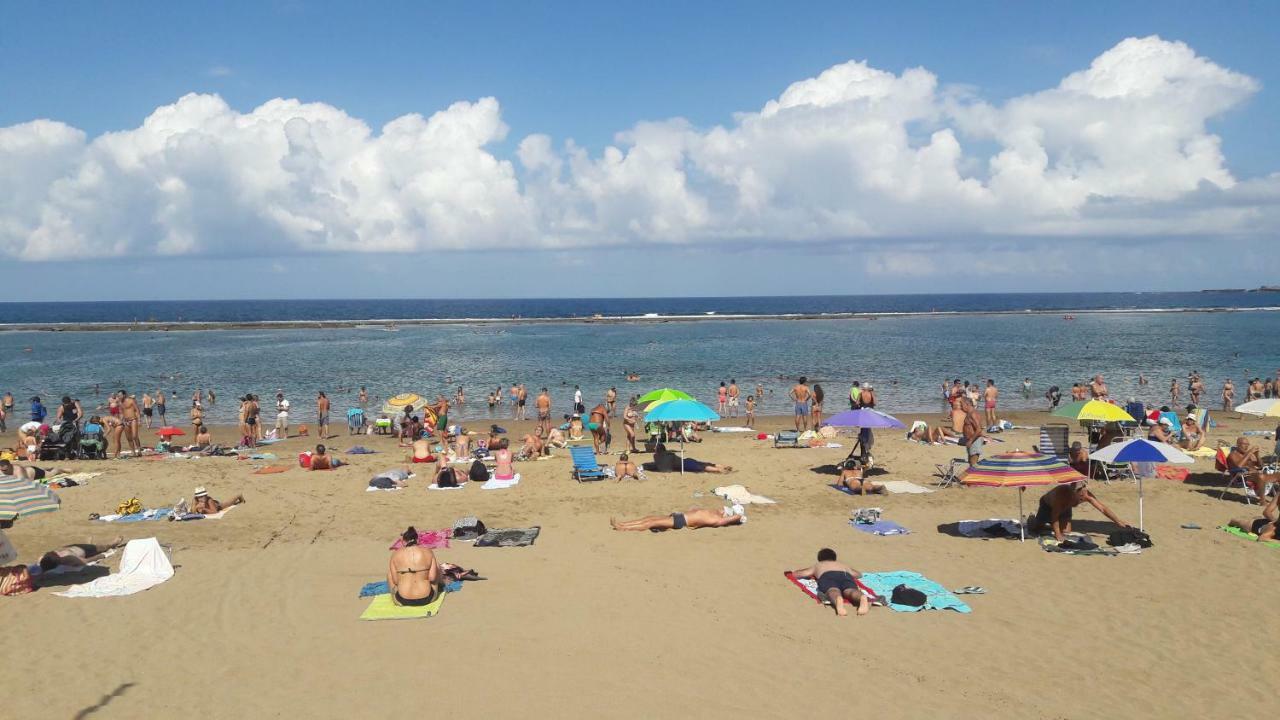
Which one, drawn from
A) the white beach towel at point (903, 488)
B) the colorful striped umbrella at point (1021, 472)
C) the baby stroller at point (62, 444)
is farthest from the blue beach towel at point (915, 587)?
the baby stroller at point (62, 444)

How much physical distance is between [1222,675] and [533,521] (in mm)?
8595

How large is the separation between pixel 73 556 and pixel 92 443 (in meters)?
10.9

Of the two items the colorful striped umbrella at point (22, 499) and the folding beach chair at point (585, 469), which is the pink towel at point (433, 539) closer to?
the folding beach chair at point (585, 469)

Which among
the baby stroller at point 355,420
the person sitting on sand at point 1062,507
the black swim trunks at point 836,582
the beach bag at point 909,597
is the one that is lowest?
the baby stroller at point 355,420

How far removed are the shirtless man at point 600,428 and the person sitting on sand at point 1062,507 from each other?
1015 cm

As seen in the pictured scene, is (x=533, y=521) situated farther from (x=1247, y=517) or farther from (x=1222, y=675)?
(x=1247, y=517)

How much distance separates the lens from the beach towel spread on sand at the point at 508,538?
1091 cm

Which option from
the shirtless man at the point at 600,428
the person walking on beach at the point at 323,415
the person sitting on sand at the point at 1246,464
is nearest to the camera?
the person sitting on sand at the point at 1246,464

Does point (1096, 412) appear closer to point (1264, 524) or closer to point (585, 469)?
point (1264, 524)

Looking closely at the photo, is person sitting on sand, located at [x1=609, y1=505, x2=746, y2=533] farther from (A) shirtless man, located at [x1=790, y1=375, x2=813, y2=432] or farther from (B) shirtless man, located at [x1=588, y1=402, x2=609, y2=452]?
(A) shirtless man, located at [x1=790, y1=375, x2=813, y2=432]

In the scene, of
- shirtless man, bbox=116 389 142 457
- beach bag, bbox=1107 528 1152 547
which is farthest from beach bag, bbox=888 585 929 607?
shirtless man, bbox=116 389 142 457

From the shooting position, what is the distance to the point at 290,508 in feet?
43.5

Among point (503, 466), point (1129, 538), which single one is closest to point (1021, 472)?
point (1129, 538)

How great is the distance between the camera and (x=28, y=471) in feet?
47.4
